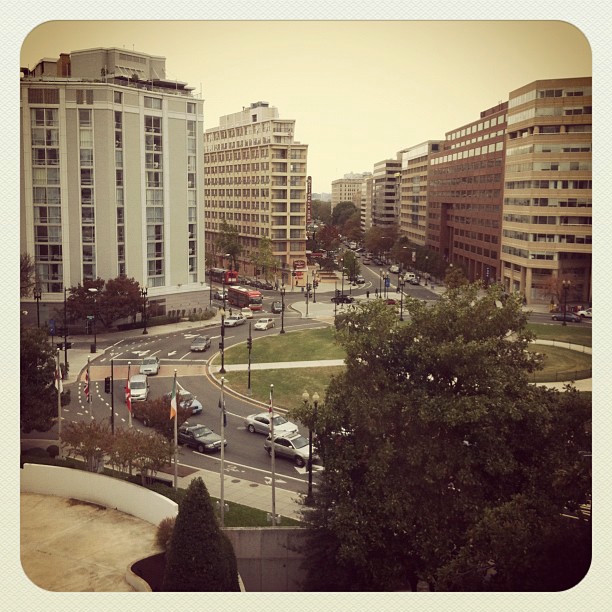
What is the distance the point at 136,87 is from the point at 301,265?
10050 mm

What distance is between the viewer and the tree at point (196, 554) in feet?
27.2

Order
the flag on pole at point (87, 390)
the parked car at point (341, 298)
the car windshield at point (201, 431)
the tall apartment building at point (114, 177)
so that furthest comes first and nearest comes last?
the parked car at point (341, 298), the car windshield at point (201, 431), the flag on pole at point (87, 390), the tall apartment building at point (114, 177)

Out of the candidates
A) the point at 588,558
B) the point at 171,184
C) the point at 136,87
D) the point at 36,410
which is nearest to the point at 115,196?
the point at 171,184

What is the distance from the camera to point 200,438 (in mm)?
13438

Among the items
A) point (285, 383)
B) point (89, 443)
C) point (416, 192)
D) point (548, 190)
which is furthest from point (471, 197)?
point (89, 443)

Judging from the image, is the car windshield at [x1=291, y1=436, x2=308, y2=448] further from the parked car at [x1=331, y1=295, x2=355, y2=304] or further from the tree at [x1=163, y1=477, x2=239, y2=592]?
the tree at [x1=163, y1=477, x2=239, y2=592]

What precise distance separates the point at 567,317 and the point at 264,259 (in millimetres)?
12084

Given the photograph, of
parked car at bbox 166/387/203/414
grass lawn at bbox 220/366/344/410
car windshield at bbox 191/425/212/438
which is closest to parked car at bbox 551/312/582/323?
grass lawn at bbox 220/366/344/410

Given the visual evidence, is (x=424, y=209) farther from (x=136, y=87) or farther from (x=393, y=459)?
(x=393, y=459)

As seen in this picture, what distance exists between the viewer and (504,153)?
51.4ft

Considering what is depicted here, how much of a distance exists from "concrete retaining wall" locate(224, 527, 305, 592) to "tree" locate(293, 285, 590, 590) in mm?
332

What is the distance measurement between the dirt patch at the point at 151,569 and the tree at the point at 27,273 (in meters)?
4.72

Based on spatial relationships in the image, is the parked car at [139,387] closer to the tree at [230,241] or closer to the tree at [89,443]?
the tree at [89,443]

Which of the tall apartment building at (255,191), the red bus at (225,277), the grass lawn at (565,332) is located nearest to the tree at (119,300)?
the red bus at (225,277)
